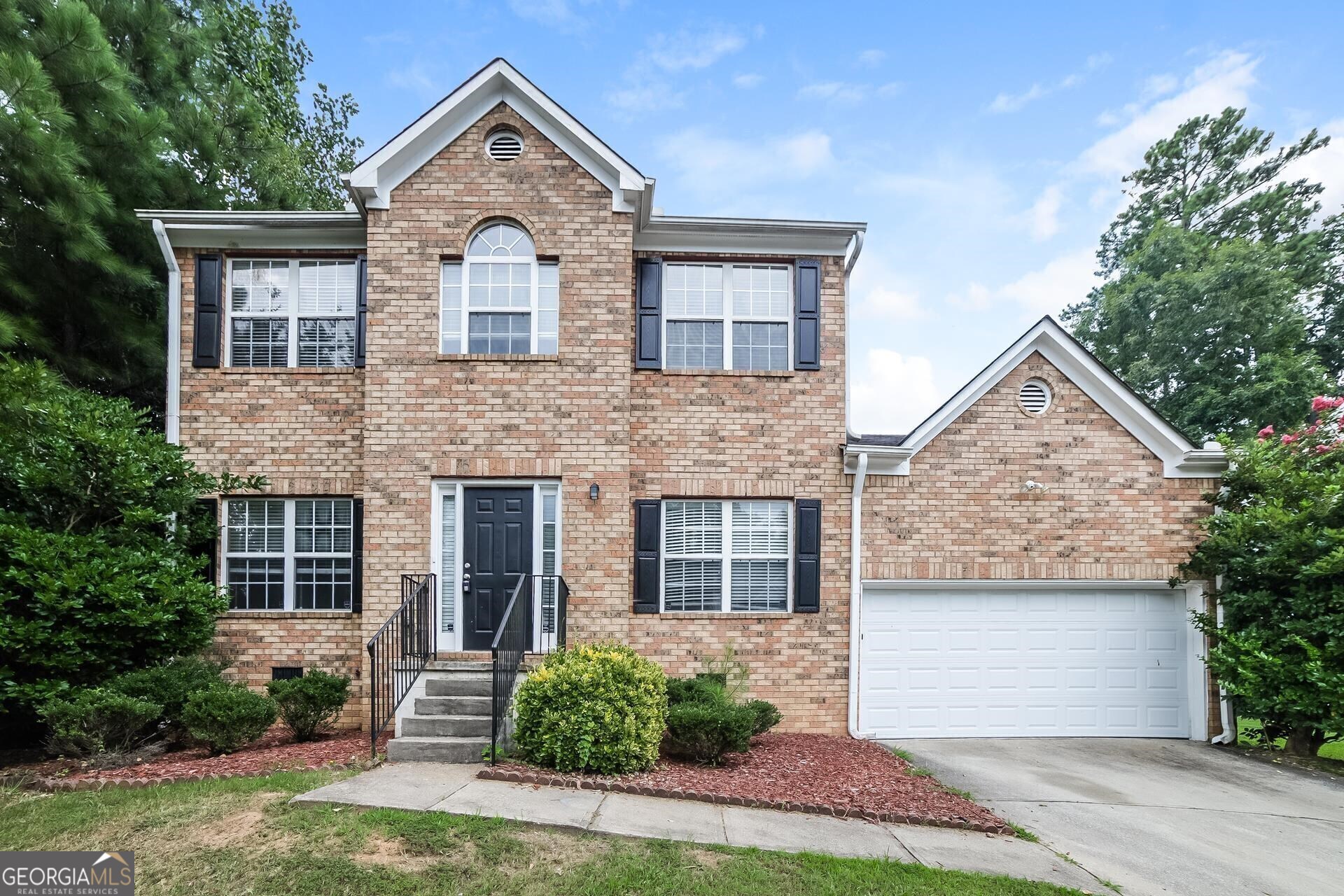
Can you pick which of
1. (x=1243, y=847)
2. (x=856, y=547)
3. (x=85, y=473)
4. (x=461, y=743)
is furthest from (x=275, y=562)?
(x=1243, y=847)

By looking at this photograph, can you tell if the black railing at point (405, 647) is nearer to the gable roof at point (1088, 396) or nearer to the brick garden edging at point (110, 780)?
the brick garden edging at point (110, 780)

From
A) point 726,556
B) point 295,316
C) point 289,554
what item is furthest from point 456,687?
point 295,316

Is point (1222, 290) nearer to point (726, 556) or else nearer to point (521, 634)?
point (726, 556)

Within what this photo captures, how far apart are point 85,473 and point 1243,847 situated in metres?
10.8

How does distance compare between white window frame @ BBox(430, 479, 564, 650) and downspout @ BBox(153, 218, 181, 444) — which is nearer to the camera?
white window frame @ BBox(430, 479, 564, 650)

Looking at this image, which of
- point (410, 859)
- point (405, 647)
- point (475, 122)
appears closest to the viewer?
point (410, 859)

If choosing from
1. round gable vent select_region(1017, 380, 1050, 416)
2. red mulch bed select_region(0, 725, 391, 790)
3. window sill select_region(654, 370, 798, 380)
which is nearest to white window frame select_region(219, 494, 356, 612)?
red mulch bed select_region(0, 725, 391, 790)

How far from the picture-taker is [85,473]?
22.3 feet

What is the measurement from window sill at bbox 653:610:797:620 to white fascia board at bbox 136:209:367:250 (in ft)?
19.6

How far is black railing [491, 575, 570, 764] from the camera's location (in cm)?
615

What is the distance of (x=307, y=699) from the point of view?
694 cm

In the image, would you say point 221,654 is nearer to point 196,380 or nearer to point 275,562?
point 275,562

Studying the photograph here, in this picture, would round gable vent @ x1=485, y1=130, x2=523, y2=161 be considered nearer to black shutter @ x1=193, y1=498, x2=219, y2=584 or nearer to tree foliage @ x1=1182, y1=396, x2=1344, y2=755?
black shutter @ x1=193, y1=498, x2=219, y2=584

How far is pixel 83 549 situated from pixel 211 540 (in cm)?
161
